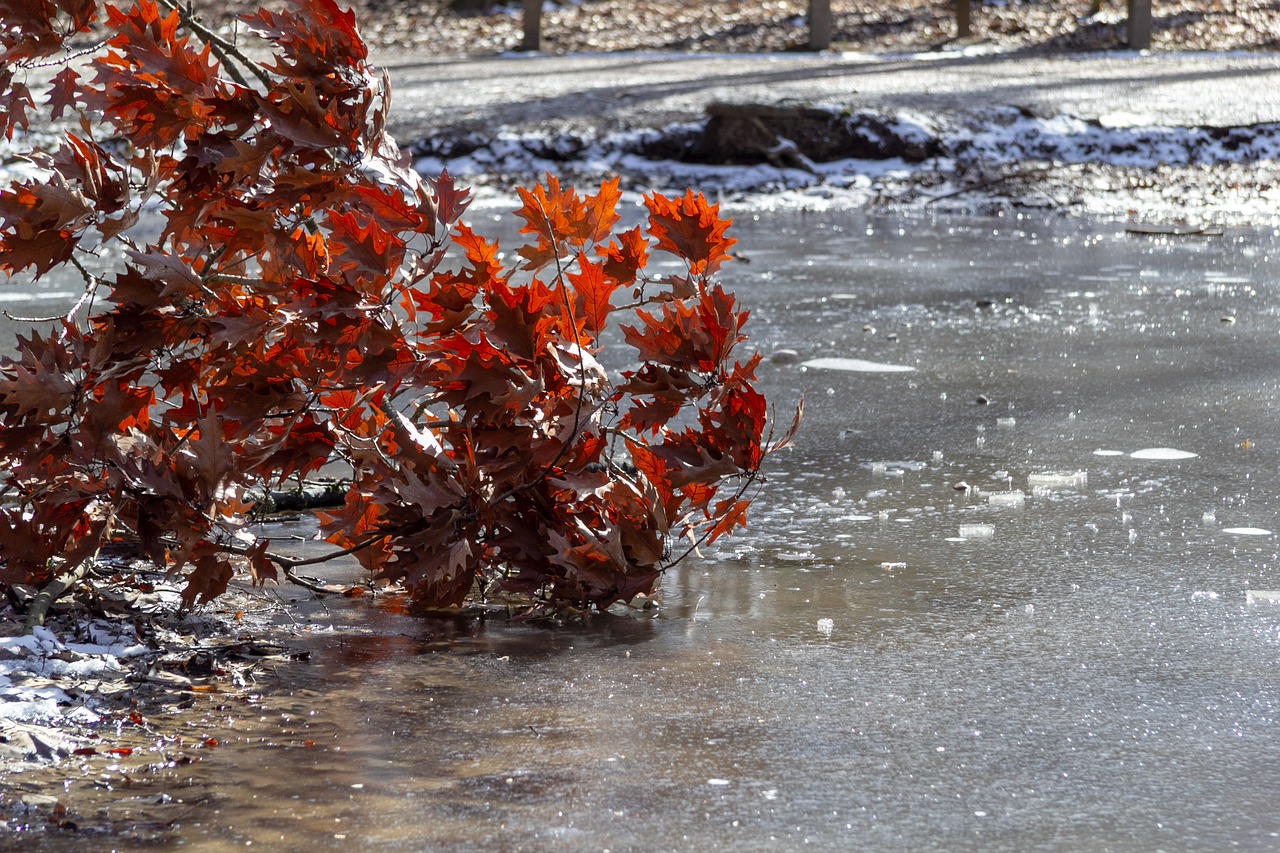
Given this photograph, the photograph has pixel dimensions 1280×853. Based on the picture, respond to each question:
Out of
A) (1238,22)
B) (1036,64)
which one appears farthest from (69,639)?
(1238,22)

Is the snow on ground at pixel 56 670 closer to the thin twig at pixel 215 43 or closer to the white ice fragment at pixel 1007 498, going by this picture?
the thin twig at pixel 215 43

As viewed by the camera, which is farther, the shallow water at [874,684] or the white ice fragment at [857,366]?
the white ice fragment at [857,366]

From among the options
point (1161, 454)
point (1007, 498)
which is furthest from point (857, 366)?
point (1007, 498)

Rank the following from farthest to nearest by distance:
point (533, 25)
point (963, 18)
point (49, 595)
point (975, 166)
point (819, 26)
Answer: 1. point (963, 18)
2. point (533, 25)
3. point (819, 26)
4. point (975, 166)
5. point (49, 595)

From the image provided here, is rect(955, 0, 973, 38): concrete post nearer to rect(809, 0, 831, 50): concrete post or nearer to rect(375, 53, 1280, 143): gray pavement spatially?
rect(375, 53, 1280, 143): gray pavement

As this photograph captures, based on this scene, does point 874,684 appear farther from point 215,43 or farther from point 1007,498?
point 215,43

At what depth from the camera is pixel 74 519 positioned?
3053 millimetres

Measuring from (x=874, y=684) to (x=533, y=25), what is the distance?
1763cm

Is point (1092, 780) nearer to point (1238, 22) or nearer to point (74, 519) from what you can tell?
point (74, 519)

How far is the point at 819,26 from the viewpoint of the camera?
18891 mm

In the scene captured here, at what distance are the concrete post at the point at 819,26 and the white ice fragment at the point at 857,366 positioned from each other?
13.6m

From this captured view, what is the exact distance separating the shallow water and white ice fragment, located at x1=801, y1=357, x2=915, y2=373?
68 cm

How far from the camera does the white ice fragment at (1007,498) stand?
4152 mm

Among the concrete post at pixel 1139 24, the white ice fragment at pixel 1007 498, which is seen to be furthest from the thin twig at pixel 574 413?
the concrete post at pixel 1139 24
